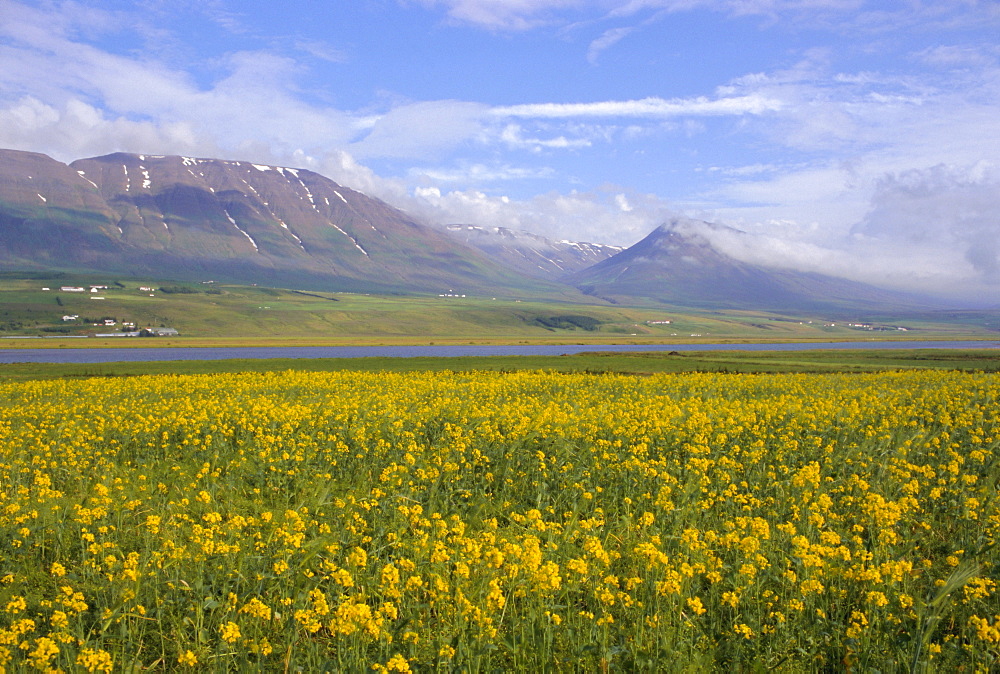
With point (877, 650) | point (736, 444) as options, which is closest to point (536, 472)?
point (736, 444)

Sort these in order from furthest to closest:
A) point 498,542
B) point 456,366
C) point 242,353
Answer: point 242,353 < point 456,366 < point 498,542

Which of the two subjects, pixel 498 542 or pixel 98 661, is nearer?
pixel 98 661

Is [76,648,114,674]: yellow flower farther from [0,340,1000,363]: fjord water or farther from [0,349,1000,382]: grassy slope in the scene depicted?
[0,340,1000,363]: fjord water

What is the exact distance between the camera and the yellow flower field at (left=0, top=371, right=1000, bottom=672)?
20.2 ft

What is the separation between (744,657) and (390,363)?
6150cm

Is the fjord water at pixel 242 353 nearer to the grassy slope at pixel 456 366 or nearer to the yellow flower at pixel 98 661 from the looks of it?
the grassy slope at pixel 456 366

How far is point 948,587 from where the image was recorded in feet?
20.2

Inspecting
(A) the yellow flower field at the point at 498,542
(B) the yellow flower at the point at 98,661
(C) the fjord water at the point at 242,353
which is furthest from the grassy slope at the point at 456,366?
(B) the yellow flower at the point at 98,661

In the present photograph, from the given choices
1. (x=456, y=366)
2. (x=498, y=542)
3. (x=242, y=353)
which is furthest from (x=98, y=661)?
(x=242, y=353)

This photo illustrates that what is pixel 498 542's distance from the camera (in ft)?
26.9

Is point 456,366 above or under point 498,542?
under

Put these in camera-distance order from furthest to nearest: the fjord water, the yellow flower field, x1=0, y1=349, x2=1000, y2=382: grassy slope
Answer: the fjord water, x1=0, y1=349, x2=1000, y2=382: grassy slope, the yellow flower field

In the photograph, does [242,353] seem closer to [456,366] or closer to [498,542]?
[456,366]

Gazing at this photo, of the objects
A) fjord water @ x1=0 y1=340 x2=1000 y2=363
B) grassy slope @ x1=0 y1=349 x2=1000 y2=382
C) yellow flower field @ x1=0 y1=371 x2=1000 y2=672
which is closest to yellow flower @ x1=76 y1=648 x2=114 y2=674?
yellow flower field @ x1=0 y1=371 x2=1000 y2=672
